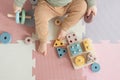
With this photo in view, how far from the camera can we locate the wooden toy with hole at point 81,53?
1.13m

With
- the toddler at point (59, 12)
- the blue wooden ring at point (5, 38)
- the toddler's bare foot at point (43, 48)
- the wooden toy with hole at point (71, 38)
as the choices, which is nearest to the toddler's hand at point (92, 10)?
the toddler at point (59, 12)

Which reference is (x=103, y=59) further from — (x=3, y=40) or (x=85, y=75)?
(x=3, y=40)

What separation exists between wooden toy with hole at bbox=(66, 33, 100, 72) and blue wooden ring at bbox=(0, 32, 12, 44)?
0.87 ft

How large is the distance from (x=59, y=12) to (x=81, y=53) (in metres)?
0.21

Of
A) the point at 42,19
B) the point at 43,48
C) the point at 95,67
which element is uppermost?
the point at 42,19

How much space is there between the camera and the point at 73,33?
45.6 inches

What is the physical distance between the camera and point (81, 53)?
3.73 ft

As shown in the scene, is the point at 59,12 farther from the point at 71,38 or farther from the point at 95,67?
the point at 95,67

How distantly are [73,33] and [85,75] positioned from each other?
202mm

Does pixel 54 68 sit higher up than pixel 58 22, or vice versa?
pixel 58 22

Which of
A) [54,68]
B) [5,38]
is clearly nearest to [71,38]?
[54,68]

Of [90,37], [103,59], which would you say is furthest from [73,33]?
[103,59]

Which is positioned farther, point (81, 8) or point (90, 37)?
point (90, 37)

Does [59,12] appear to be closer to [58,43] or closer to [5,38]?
[58,43]
